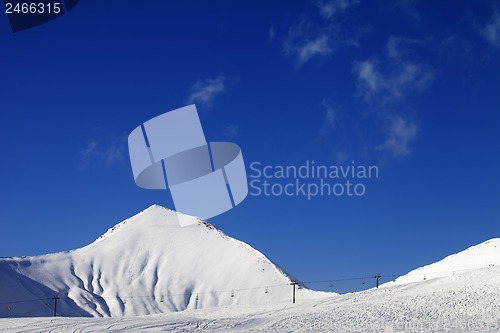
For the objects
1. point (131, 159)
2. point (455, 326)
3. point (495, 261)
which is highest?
point (495, 261)

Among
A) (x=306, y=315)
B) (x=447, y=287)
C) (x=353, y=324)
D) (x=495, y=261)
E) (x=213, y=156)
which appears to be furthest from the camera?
(x=495, y=261)

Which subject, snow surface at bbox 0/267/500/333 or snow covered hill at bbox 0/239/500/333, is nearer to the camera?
snow covered hill at bbox 0/239/500/333

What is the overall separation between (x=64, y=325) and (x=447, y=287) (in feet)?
149

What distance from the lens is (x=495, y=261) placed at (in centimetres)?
19675

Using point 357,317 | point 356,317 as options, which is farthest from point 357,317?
point 356,317

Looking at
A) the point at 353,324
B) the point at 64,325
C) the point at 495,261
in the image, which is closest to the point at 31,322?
the point at 64,325

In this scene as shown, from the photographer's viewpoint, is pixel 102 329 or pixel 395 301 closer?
pixel 102 329

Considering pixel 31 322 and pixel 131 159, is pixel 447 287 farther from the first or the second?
pixel 31 322

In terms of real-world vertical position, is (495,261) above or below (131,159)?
above

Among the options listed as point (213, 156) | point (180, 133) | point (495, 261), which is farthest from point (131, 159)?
point (495, 261)

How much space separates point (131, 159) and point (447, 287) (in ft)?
135

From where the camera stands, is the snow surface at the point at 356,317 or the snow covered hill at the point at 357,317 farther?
the snow surface at the point at 356,317

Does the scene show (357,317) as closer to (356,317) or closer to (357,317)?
(357,317)

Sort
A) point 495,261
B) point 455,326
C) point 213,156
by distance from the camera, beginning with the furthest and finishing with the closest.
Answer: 1. point 495,261
2. point 213,156
3. point 455,326
